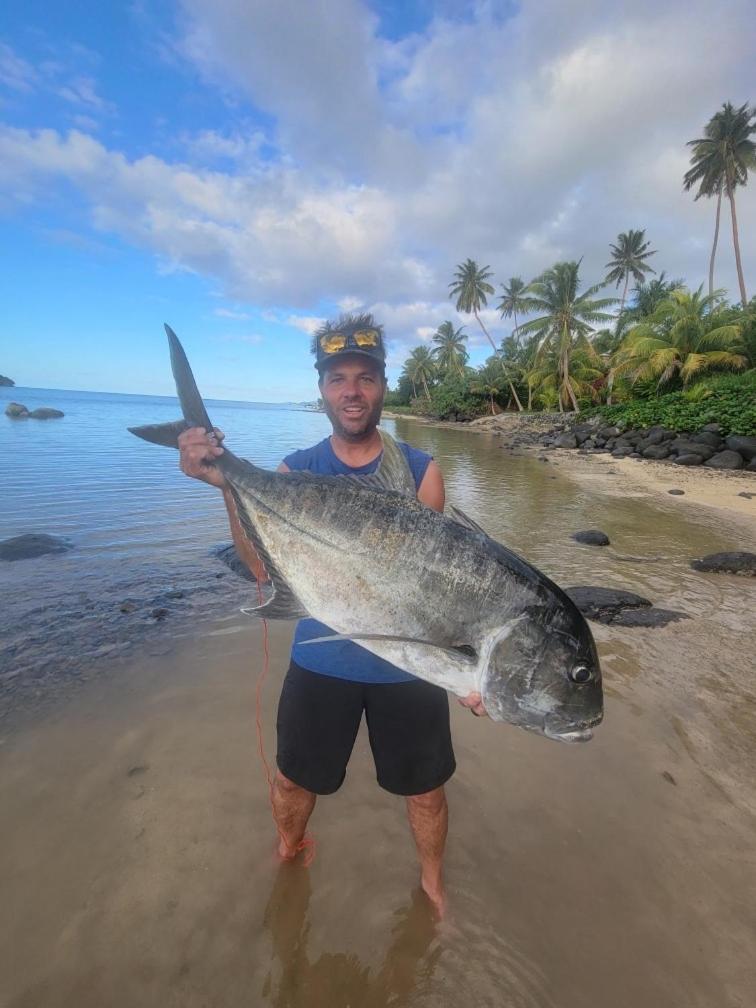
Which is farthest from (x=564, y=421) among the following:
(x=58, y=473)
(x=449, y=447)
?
(x=58, y=473)

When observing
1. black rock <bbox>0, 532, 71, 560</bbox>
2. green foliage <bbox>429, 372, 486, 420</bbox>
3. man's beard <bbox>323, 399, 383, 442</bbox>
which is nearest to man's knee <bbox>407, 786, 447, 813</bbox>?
man's beard <bbox>323, 399, 383, 442</bbox>

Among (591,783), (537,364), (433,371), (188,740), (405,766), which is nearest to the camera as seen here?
(405,766)

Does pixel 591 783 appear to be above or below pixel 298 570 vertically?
below

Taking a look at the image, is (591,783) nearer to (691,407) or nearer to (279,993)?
(279,993)

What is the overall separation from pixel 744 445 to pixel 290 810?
24.1 m

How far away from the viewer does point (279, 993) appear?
230 centimetres

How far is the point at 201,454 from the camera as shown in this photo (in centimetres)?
271

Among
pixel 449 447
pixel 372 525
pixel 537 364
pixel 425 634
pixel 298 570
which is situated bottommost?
pixel 449 447

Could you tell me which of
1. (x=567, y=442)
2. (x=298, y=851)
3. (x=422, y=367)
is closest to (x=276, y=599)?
(x=298, y=851)

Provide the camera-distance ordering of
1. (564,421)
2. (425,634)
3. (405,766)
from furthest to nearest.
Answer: (564,421) → (405,766) → (425,634)

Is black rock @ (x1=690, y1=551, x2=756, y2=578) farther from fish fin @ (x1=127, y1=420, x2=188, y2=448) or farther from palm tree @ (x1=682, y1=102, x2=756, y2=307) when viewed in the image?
palm tree @ (x1=682, y1=102, x2=756, y2=307)

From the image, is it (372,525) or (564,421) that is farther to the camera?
(564,421)

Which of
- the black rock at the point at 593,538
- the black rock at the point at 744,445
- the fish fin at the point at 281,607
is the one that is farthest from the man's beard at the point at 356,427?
the black rock at the point at 744,445

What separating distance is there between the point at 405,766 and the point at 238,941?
1364 millimetres
